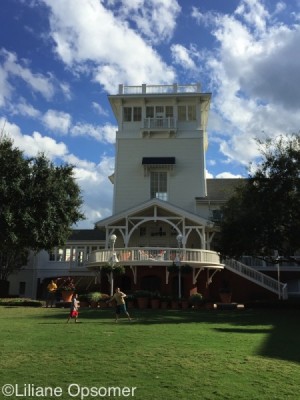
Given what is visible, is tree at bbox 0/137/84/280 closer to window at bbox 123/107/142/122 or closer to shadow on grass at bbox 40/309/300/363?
shadow on grass at bbox 40/309/300/363

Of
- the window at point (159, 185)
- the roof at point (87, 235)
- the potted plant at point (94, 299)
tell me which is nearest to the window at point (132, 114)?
the window at point (159, 185)

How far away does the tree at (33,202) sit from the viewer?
28438mm

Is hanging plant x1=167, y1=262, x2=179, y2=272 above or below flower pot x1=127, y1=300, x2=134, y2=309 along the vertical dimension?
above

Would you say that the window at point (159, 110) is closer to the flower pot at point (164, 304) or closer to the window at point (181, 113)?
the window at point (181, 113)

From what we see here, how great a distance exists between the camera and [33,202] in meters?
29.7

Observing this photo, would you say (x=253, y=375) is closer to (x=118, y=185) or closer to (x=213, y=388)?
(x=213, y=388)

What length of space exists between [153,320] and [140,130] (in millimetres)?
25832

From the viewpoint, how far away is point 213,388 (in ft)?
24.2

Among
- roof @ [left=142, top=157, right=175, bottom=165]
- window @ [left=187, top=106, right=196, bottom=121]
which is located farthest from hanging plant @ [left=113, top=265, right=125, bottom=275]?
window @ [left=187, top=106, right=196, bottom=121]

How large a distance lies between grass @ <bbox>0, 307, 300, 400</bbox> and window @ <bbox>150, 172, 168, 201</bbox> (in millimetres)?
24948

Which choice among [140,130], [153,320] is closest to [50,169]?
[140,130]

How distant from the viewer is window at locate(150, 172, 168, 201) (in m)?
40.6

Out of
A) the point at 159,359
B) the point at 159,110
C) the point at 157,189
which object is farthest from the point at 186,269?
the point at 159,110

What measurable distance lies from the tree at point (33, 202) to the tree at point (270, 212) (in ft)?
39.2
